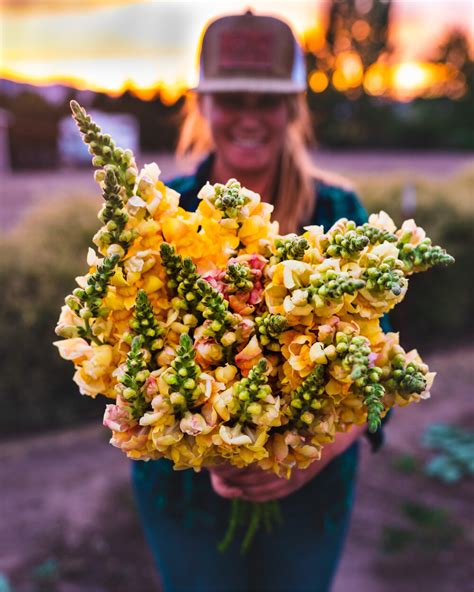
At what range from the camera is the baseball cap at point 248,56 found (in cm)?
170

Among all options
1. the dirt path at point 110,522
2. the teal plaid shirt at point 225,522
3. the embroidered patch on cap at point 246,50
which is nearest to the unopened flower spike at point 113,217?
the teal plaid shirt at point 225,522

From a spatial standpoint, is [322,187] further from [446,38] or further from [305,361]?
[446,38]

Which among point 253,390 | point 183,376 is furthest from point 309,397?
point 183,376

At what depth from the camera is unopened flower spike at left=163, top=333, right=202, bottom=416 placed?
921 millimetres

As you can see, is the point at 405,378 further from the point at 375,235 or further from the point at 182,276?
the point at 182,276

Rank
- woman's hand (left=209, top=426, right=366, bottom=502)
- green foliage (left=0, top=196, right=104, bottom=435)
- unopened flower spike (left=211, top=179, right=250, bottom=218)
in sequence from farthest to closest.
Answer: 1. green foliage (left=0, top=196, right=104, bottom=435)
2. woman's hand (left=209, top=426, right=366, bottom=502)
3. unopened flower spike (left=211, top=179, right=250, bottom=218)

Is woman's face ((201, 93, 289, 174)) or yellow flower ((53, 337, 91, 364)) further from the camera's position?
woman's face ((201, 93, 289, 174))

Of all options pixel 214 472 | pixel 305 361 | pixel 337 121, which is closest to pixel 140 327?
pixel 305 361

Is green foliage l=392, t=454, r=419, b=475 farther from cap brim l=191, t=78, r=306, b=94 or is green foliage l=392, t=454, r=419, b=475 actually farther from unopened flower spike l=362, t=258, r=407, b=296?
unopened flower spike l=362, t=258, r=407, b=296

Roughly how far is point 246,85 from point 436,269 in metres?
4.57

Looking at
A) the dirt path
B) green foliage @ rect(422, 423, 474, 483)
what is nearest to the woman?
the dirt path

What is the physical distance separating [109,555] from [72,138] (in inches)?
562

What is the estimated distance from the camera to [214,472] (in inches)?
49.6

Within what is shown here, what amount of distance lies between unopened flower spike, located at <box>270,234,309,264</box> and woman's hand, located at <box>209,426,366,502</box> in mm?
452
